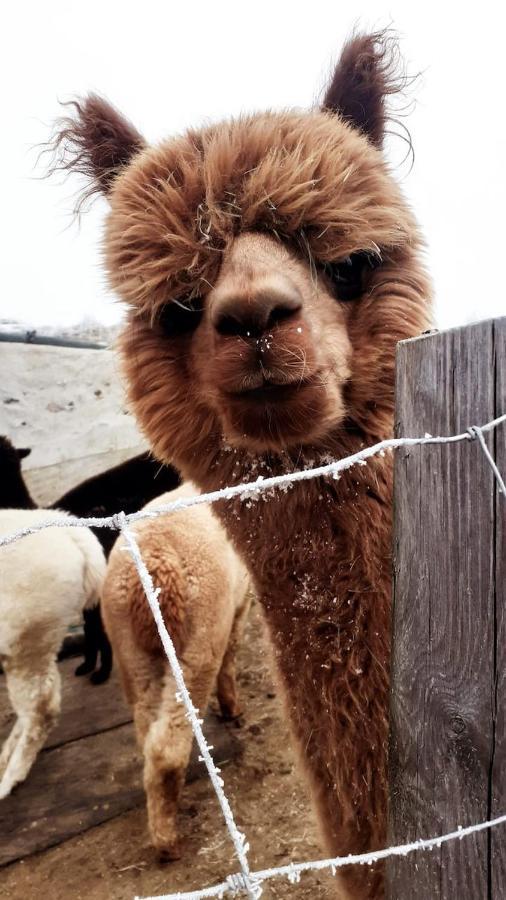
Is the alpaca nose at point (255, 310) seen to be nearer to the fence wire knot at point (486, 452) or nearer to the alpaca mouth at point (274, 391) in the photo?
the alpaca mouth at point (274, 391)

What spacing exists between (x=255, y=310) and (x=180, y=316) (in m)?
0.41

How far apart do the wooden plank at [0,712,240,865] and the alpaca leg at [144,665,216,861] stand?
22.5 inches

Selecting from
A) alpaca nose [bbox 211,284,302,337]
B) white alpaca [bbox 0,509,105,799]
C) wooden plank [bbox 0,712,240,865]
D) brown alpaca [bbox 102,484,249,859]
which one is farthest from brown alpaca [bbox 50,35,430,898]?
wooden plank [bbox 0,712,240,865]

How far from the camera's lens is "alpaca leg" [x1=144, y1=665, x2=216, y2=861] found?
282 centimetres

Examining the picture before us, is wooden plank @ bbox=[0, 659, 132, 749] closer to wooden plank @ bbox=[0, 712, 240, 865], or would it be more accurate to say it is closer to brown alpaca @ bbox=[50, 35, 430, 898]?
wooden plank @ bbox=[0, 712, 240, 865]

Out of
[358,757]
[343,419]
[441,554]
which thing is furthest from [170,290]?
[358,757]

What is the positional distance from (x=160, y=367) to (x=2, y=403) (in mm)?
4674

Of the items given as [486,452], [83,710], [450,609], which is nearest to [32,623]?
[83,710]

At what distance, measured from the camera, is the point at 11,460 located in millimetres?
4648

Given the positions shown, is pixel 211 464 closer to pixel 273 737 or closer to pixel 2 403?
pixel 273 737

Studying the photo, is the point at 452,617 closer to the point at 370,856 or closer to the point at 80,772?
the point at 370,856

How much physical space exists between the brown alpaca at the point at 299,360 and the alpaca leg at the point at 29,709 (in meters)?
2.66

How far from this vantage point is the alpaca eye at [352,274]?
1389mm

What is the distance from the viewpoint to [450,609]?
790 mm
